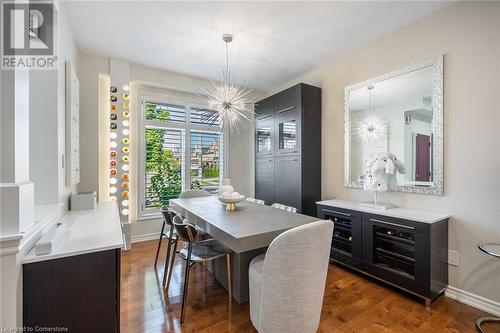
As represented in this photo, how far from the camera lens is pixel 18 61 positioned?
121cm

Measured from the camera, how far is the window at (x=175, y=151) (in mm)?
3852

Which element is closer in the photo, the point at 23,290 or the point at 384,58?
the point at 23,290

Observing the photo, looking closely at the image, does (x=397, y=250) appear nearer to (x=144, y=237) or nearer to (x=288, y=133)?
(x=288, y=133)

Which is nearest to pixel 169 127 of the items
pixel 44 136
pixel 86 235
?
pixel 44 136

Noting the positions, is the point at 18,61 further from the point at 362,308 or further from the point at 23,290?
the point at 362,308

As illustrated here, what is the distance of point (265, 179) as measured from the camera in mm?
4188

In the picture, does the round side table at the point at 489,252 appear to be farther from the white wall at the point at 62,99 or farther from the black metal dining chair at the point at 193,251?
the white wall at the point at 62,99

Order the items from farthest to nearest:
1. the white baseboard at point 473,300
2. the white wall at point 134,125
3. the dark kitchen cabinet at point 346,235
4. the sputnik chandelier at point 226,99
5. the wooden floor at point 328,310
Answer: the white wall at point 134,125 → the sputnik chandelier at point 226,99 → the dark kitchen cabinet at point 346,235 → the white baseboard at point 473,300 → the wooden floor at point 328,310

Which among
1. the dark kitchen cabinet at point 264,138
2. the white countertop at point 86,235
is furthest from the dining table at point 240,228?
the dark kitchen cabinet at point 264,138

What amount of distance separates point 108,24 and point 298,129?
2.74m

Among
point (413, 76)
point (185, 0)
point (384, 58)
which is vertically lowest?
point (413, 76)

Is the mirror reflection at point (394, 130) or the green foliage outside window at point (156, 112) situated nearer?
the mirror reflection at point (394, 130)

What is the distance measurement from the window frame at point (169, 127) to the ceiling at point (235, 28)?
0.60 m

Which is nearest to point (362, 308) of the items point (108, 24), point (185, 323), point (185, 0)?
point (185, 323)
